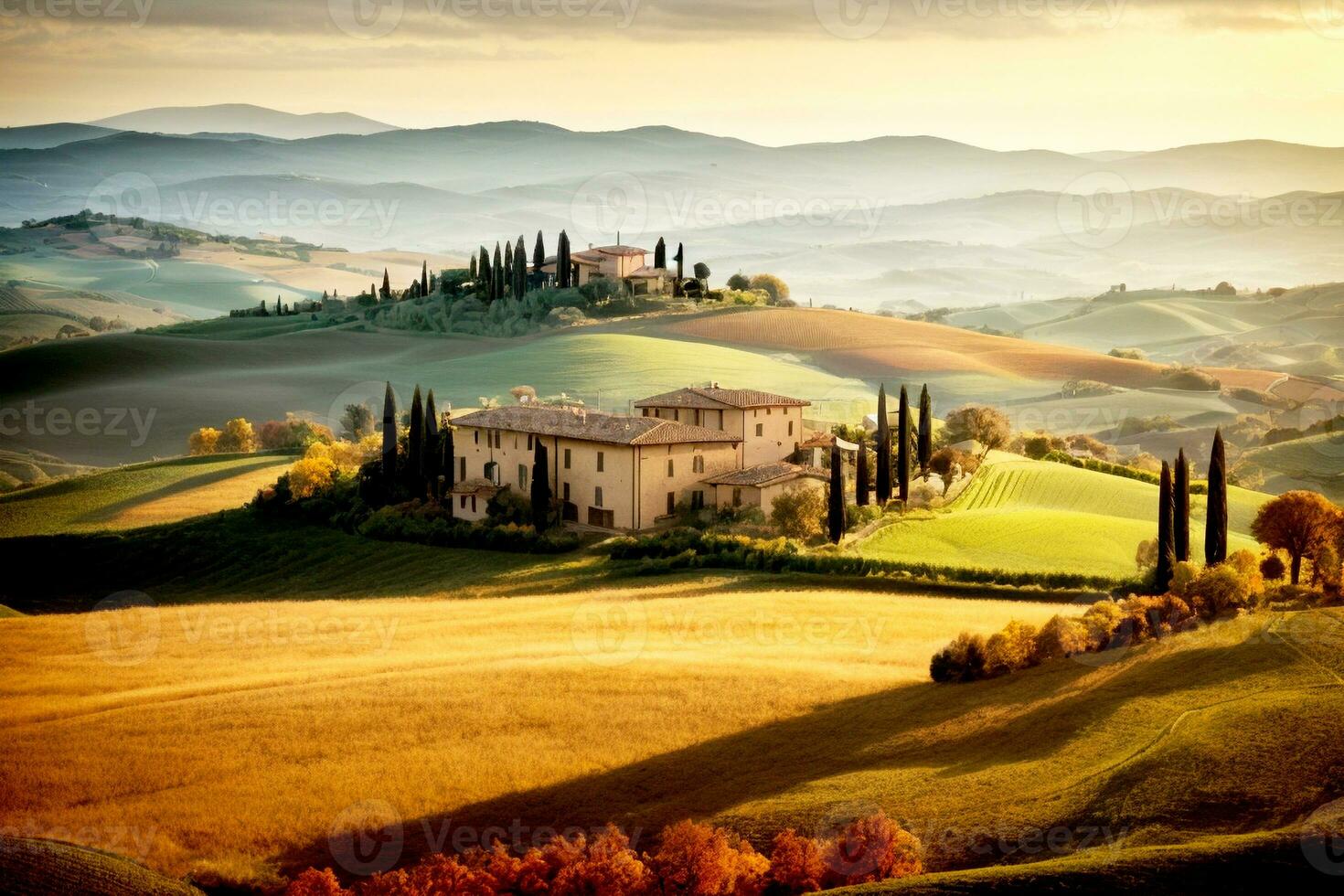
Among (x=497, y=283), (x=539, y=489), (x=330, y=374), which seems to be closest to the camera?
(x=539, y=489)

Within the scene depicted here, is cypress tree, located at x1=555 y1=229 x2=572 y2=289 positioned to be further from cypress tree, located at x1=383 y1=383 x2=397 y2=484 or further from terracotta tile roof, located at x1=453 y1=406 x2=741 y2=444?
terracotta tile roof, located at x1=453 y1=406 x2=741 y2=444

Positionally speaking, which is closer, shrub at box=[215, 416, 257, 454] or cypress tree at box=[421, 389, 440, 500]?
cypress tree at box=[421, 389, 440, 500]

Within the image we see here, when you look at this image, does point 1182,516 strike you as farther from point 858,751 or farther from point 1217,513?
point 858,751

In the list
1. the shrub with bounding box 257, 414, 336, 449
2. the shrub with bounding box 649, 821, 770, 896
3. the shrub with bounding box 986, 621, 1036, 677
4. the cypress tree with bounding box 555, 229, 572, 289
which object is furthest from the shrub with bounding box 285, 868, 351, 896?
the cypress tree with bounding box 555, 229, 572, 289

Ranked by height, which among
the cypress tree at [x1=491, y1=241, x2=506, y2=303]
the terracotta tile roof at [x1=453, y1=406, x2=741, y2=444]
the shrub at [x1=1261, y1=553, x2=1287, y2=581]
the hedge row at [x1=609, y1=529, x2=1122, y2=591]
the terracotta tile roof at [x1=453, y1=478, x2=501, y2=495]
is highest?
the cypress tree at [x1=491, y1=241, x2=506, y2=303]

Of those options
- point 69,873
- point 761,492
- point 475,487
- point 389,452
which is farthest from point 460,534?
point 69,873

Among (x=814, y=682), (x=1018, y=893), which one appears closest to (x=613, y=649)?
(x=814, y=682)
